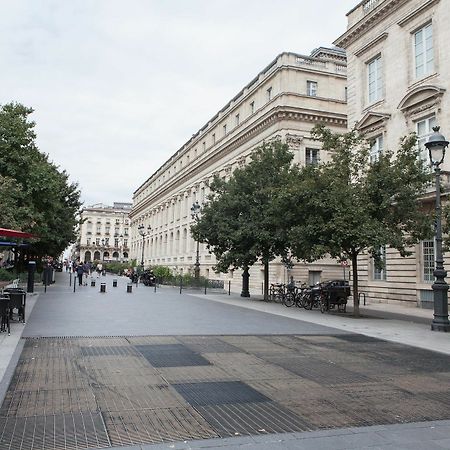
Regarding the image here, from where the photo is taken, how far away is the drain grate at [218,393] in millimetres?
6043

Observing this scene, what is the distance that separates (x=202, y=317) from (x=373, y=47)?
63.5 ft

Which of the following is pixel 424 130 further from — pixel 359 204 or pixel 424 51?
pixel 359 204

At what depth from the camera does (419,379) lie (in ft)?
25.0

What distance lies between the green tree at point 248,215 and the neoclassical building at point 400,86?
5433 mm

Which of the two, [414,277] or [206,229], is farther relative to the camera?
[206,229]

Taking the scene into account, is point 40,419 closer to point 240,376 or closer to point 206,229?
point 240,376

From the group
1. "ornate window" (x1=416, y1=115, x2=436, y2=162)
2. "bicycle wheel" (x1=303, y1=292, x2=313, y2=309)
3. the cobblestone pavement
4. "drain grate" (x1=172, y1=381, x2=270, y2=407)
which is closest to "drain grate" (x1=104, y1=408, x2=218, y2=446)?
the cobblestone pavement

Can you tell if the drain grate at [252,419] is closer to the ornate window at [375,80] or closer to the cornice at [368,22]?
the ornate window at [375,80]

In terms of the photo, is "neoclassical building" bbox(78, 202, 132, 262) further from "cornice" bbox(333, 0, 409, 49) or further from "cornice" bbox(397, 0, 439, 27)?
"cornice" bbox(397, 0, 439, 27)

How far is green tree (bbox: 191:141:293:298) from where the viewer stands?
24000mm

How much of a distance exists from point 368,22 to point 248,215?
1317 cm

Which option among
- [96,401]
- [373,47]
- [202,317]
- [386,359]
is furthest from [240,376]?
[373,47]

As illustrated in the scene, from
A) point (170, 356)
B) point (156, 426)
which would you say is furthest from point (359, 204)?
point (156, 426)

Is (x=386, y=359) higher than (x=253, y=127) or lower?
lower
